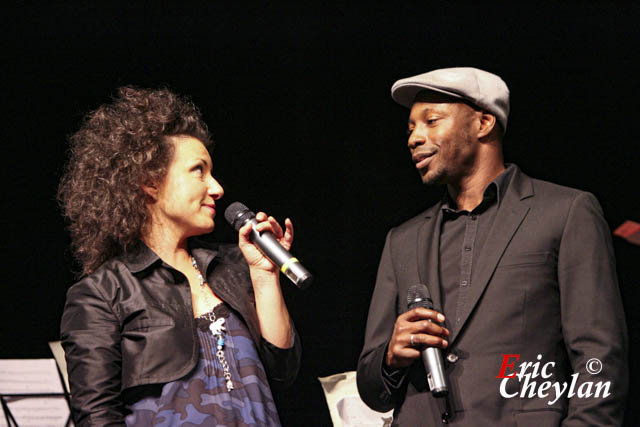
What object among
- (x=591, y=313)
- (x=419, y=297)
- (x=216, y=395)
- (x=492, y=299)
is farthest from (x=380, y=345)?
(x=591, y=313)

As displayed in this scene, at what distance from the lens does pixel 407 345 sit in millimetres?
2029

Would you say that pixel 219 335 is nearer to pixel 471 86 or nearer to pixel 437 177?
pixel 437 177

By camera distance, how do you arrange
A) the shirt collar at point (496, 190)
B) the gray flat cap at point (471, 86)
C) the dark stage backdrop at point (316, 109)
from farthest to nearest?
the dark stage backdrop at point (316, 109) → the gray flat cap at point (471, 86) → the shirt collar at point (496, 190)

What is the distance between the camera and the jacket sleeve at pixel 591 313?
1860 mm

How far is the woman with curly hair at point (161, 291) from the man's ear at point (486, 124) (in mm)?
729

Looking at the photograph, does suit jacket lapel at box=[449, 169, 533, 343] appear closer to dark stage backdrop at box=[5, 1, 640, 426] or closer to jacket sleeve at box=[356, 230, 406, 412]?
jacket sleeve at box=[356, 230, 406, 412]

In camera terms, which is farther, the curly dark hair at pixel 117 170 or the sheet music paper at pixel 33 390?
the sheet music paper at pixel 33 390

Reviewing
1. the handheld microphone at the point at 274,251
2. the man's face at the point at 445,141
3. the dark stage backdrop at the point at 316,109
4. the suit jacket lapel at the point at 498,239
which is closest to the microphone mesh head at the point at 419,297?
the suit jacket lapel at the point at 498,239

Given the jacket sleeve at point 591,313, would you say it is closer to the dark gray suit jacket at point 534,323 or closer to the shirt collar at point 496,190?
the dark gray suit jacket at point 534,323

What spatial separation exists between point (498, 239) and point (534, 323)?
27 cm

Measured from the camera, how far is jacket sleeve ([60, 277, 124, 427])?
2.07 metres

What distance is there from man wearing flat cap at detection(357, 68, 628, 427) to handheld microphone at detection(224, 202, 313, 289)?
0.33m

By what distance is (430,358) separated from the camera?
195cm

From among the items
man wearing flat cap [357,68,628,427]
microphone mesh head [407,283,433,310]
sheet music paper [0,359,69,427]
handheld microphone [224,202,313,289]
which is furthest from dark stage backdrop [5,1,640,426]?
microphone mesh head [407,283,433,310]
